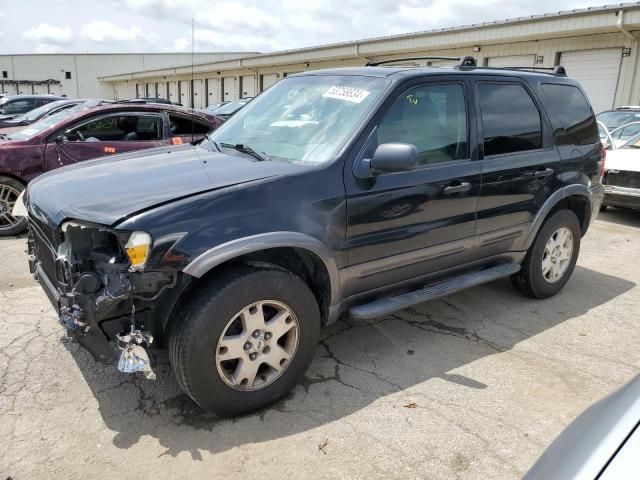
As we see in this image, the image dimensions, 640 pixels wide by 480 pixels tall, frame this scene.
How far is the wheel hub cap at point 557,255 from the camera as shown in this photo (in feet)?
15.1

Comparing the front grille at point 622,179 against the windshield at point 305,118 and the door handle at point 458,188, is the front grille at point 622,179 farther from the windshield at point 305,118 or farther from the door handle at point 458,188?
the windshield at point 305,118

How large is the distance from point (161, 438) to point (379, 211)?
69.2 inches

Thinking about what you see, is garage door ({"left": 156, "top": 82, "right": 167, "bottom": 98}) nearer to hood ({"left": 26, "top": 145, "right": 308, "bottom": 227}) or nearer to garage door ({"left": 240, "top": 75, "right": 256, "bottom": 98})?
garage door ({"left": 240, "top": 75, "right": 256, "bottom": 98})

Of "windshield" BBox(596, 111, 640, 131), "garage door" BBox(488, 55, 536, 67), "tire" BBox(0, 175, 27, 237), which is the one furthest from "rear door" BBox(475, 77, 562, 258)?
"garage door" BBox(488, 55, 536, 67)

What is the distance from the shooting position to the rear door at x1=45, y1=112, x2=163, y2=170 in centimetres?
652

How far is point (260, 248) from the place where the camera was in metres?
2.70

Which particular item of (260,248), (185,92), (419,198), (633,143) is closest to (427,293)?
(419,198)

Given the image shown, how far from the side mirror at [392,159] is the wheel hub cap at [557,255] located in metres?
2.17

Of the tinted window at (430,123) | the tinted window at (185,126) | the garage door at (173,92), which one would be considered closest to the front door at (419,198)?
the tinted window at (430,123)

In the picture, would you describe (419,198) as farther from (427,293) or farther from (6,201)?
(6,201)

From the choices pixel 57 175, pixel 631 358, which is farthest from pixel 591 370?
pixel 57 175

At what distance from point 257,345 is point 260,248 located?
54 cm

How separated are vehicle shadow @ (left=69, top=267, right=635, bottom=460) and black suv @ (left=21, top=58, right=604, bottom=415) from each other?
178mm

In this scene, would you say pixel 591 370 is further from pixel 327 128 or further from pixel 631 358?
pixel 327 128
